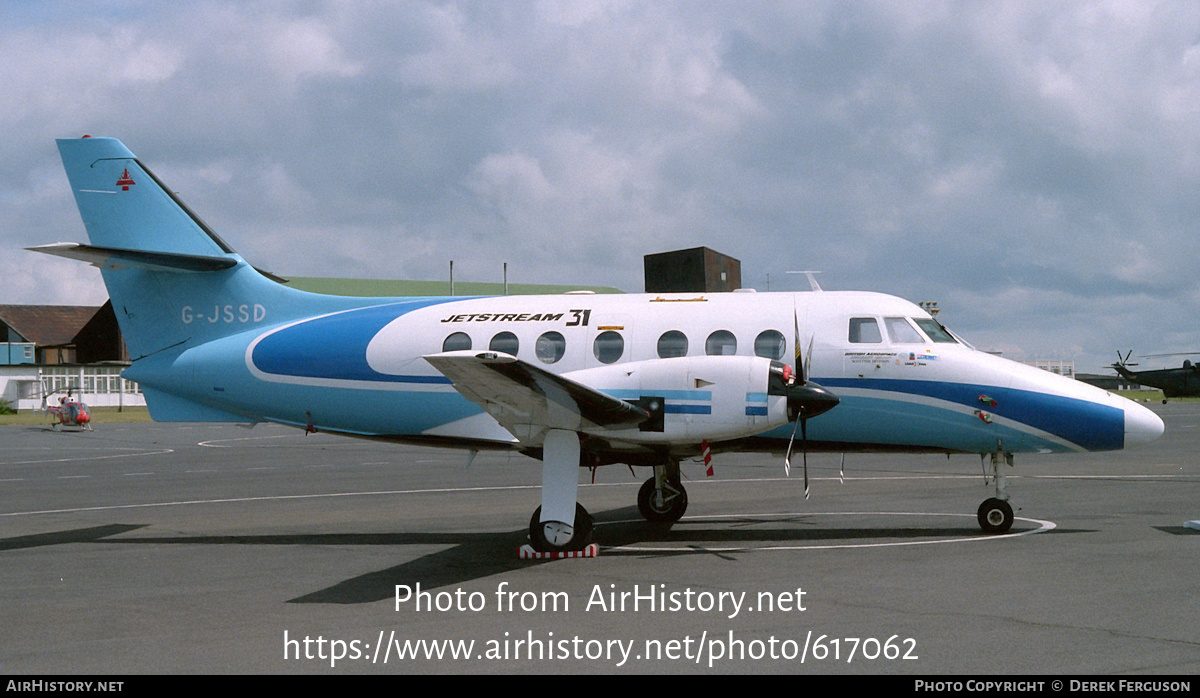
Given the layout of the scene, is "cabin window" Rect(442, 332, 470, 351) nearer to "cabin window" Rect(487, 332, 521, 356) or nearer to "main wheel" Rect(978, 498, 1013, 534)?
"cabin window" Rect(487, 332, 521, 356)

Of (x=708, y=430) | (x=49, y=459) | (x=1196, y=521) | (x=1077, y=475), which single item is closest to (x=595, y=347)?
(x=708, y=430)

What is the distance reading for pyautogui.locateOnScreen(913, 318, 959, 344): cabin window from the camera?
42.2 ft

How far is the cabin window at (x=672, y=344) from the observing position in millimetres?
12836

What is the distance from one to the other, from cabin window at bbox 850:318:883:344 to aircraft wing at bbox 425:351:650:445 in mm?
3377

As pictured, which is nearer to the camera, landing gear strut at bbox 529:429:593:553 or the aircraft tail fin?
landing gear strut at bbox 529:429:593:553

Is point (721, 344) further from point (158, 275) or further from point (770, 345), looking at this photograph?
point (158, 275)

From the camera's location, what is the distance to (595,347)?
515 inches

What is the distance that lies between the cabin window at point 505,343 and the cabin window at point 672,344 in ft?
6.51

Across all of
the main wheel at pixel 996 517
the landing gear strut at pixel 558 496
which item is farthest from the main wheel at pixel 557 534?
the main wheel at pixel 996 517

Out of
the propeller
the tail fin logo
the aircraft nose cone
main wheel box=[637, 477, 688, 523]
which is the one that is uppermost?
the tail fin logo

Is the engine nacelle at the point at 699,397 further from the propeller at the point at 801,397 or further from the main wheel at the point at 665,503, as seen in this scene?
the main wheel at the point at 665,503

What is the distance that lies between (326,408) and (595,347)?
13.3 ft

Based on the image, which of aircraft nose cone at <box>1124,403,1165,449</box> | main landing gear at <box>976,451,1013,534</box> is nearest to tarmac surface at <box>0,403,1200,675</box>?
main landing gear at <box>976,451,1013,534</box>

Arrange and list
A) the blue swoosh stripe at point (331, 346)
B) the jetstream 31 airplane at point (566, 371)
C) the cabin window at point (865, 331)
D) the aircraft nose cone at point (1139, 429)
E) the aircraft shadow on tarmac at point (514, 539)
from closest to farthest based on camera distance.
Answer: the aircraft shadow on tarmac at point (514, 539)
the jetstream 31 airplane at point (566, 371)
the aircraft nose cone at point (1139, 429)
the cabin window at point (865, 331)
the blue swoosh stripe at point (331, 346)
